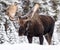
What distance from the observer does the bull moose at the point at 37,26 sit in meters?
3.01

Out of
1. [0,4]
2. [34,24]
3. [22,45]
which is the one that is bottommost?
[22,45]

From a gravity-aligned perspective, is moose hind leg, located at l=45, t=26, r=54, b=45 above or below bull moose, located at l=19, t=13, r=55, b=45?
below

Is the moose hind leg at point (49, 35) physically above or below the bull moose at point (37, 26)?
below

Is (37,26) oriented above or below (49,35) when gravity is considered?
above

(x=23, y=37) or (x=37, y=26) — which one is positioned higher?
(x=37, y=26)

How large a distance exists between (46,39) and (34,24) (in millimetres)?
221

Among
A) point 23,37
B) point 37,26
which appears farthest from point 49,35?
point 23,37

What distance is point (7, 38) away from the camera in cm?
294

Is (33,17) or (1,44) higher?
(33,17)

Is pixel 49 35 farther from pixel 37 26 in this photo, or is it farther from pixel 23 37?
pixel 23 37

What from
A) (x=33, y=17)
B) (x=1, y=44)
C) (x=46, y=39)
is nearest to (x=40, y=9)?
(x=33, y=17)

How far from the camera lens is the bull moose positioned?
9.87 feet

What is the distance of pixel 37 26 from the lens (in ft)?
10.0

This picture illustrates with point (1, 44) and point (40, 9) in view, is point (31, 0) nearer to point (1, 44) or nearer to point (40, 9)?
point (40, 9)
